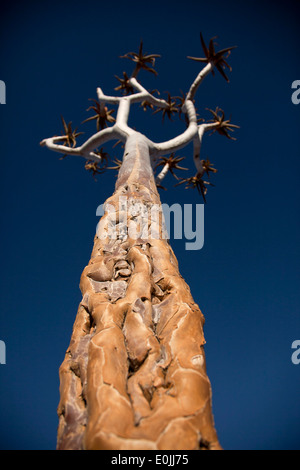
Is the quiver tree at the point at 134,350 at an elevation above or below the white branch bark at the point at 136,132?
below

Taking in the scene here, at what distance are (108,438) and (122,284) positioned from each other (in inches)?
34.9

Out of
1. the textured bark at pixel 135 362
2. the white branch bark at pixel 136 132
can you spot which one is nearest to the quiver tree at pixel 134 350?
the textured bark at pixel 135 362

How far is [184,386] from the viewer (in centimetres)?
111

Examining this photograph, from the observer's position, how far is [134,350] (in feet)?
4.25

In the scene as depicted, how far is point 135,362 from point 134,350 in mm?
50

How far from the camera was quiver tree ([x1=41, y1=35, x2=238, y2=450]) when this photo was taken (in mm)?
975

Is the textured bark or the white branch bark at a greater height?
the white branch bark

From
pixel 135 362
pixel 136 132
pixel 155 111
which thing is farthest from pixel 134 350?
pixel 155 111

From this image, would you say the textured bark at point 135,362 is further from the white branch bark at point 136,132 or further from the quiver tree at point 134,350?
the white branch bark at point 136,132

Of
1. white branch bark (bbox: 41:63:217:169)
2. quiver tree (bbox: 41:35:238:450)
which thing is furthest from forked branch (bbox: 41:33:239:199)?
quiver tree (bbox: 41:35:238:450)

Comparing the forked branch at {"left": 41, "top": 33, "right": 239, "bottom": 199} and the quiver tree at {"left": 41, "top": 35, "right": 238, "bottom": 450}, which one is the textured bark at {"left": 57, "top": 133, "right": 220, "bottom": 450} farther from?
the forked branch at {"left": 41, "top": 33, "right": 239, "bottom": 199}

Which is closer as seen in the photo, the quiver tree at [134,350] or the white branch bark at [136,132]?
the quiver tree at [134,350]

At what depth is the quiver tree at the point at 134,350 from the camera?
97cm

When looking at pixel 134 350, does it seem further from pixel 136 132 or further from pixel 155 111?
pixel 155 111
